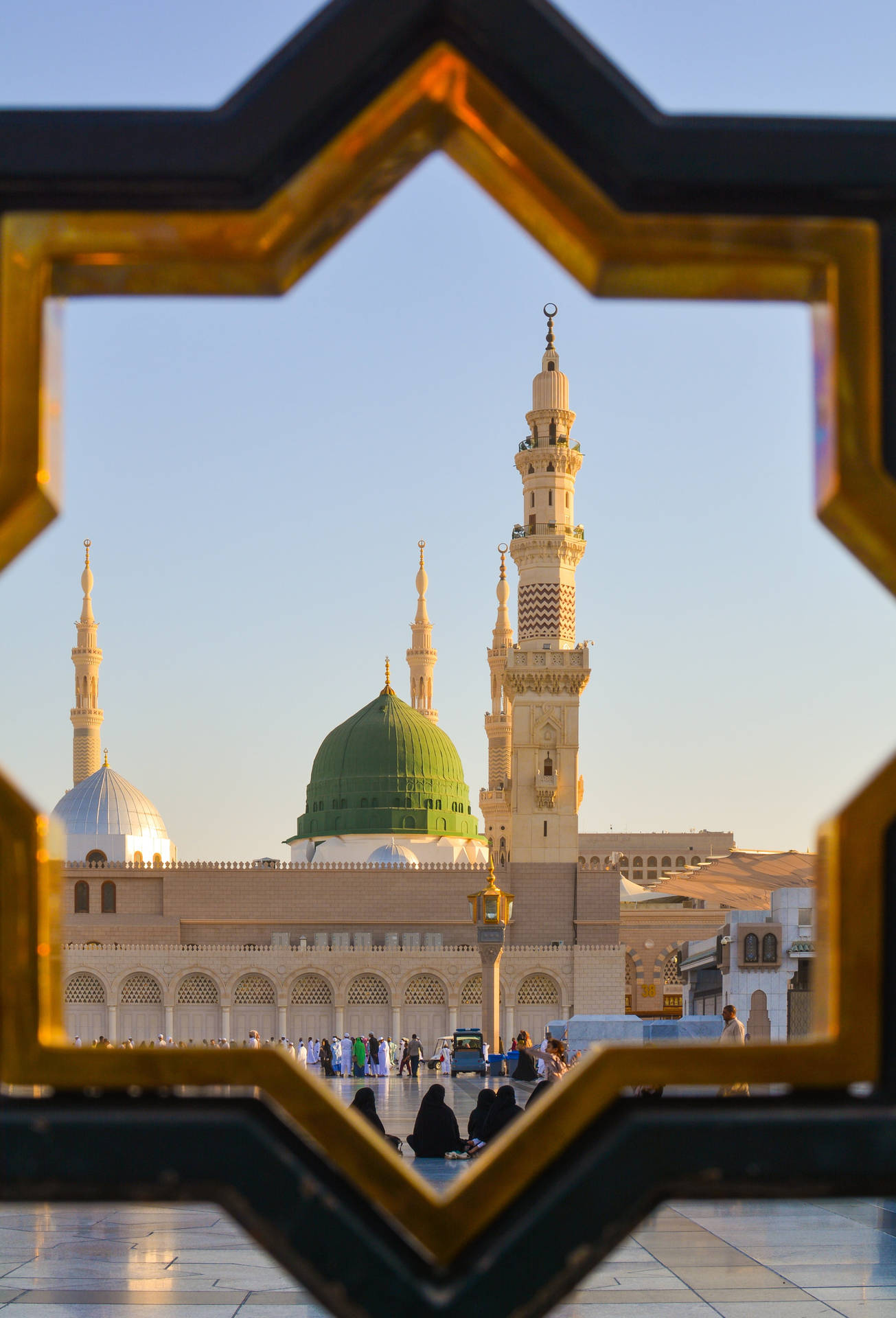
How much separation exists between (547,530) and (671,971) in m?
13.7

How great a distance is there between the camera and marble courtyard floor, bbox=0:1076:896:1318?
154 inches

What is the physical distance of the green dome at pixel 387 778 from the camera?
4009cm

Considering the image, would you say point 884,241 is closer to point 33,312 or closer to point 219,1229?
point 33,312

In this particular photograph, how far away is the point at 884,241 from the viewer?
0.92 metres

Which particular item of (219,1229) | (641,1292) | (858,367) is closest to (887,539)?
(858,367)

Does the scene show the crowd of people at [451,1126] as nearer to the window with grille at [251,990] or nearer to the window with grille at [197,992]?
the window with grille at [251,990]

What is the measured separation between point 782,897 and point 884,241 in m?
21.6

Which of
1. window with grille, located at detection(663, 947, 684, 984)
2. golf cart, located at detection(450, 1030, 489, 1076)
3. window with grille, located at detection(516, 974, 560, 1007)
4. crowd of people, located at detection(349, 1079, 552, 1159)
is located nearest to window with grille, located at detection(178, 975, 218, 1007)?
window with grille, located at detection(516, 974, 560, 1007)

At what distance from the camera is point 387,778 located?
40.2m

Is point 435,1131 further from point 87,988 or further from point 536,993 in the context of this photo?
point 87,988

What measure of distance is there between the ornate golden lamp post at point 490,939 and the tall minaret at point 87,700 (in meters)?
20.5

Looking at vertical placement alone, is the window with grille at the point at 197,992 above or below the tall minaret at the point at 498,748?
below

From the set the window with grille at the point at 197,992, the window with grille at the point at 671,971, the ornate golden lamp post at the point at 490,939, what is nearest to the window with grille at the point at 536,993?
the window with grille at the point at 671,971

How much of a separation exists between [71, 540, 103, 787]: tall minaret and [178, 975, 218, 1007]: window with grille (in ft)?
34.1
